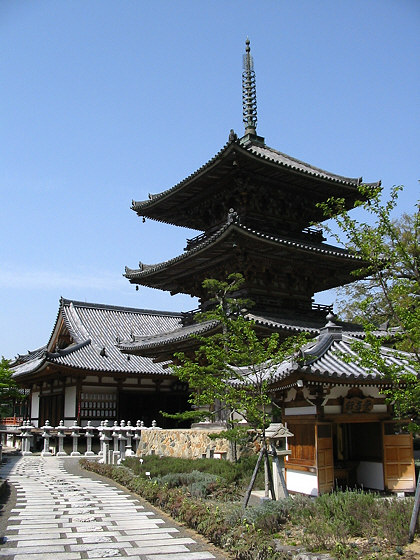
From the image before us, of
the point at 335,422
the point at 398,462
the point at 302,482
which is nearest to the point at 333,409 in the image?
the point at 335,422

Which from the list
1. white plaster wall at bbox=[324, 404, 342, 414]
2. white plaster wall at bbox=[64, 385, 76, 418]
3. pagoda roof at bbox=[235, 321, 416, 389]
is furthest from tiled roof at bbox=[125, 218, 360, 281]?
white plaster wall at bbox=[64, 385, 76, 418]

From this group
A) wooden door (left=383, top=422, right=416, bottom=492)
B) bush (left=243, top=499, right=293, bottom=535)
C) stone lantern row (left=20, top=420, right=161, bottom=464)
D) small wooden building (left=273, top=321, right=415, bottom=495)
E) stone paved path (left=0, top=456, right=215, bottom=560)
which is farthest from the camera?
stone lantern row (left=20, top=420, right=161, bottom=464)

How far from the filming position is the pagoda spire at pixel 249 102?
983 inches

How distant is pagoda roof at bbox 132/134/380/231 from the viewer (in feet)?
64.3

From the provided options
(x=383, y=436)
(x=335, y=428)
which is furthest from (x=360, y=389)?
(x=335, y=428)

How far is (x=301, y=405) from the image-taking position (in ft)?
43.0

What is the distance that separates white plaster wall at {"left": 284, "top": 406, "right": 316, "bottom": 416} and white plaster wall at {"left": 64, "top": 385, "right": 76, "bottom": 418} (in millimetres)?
19462

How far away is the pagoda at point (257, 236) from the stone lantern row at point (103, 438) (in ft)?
11.7

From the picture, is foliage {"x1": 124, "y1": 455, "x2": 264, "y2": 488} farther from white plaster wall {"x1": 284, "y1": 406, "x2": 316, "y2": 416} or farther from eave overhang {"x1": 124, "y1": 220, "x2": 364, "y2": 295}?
eave overhang {"x1": 124, "y1": 220, "x2": 364, "y2": 295}

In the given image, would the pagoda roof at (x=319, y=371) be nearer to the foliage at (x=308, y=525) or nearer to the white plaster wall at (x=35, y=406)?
the foliage at (x=308, y=525)

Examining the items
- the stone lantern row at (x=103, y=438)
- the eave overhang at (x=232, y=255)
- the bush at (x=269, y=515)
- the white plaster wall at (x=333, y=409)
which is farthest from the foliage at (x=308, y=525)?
the stone lantern row at (x=103, y=438)

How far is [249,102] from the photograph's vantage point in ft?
84.9

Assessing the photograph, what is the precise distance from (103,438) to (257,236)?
10.9 m

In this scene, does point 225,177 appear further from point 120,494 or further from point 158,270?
point 120,494
